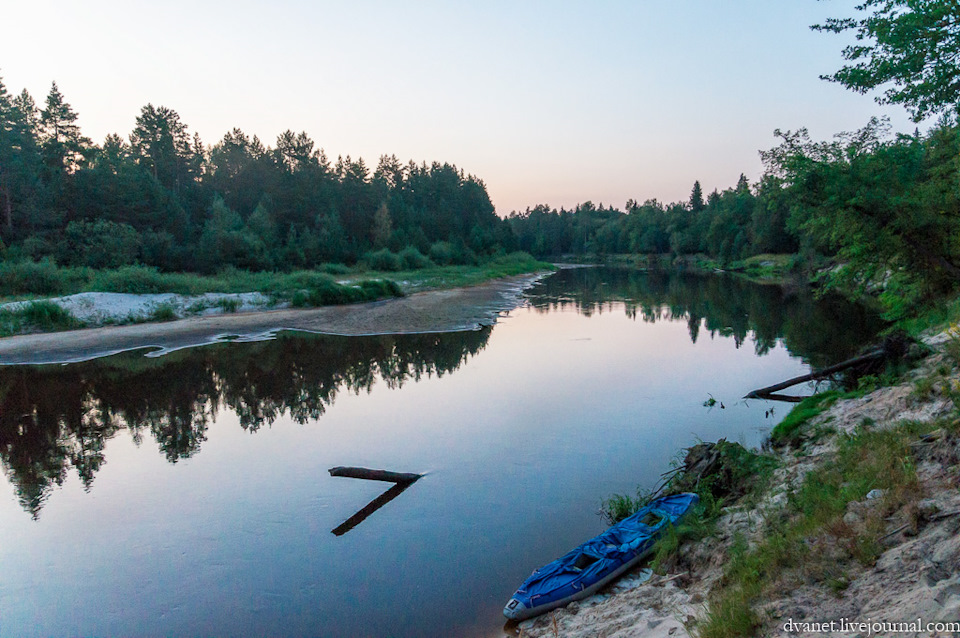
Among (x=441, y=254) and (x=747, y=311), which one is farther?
(x=441, y=254)

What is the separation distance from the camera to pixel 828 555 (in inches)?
195

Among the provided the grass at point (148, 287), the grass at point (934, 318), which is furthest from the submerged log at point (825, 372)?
the grass at point (148, 287)

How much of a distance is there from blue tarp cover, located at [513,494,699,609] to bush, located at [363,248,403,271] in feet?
181

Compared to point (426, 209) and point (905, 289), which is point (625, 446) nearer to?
point (905, 289)

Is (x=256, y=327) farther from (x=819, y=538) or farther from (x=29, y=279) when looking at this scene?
(x=819, y=538)

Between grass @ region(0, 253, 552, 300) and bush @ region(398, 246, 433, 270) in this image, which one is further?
bush @ region(398, 246, 433, 270)

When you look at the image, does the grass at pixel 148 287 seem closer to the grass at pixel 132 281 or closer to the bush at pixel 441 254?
the grass at pixel 132 281

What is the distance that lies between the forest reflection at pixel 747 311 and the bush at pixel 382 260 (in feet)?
54.3

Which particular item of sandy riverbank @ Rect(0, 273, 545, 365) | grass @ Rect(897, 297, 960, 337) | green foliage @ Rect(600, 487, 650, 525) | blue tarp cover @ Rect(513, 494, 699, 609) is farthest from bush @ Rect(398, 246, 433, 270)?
blue tarp cover @ Rect(513, 494, 699, 609)

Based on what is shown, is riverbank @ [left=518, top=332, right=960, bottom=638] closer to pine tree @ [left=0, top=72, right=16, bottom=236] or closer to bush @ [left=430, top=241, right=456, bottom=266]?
pine tree @ [left=0, top=72, right=16, bottom=236]

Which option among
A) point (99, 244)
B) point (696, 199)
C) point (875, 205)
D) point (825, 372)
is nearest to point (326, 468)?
point (825, 372)

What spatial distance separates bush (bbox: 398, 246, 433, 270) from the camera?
65400mm

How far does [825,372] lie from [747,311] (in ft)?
78.1

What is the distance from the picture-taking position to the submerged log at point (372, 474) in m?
9.70
